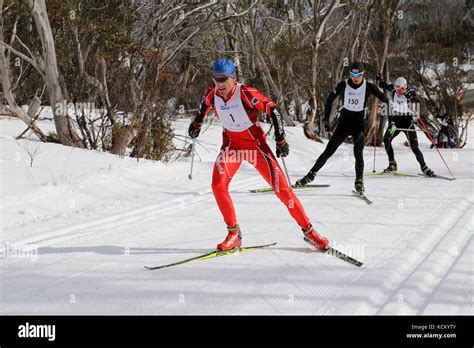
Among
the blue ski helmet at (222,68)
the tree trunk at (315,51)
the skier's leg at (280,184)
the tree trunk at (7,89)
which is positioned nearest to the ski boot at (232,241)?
the skier's leg at (280,184)

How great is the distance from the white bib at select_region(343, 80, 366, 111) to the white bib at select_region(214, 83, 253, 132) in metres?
3.34

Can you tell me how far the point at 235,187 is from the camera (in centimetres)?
840

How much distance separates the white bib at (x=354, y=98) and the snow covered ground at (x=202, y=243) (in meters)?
1.30

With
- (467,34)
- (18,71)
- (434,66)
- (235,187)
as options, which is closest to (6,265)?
(235,187)

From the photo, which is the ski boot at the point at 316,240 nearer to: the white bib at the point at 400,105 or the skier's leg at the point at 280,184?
the skier's leg at the point at 280,184

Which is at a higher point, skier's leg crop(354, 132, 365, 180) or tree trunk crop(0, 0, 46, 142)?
tree trunk crop(0, 0, 46, 142)

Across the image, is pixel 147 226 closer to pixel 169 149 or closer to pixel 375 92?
pixel 375 92

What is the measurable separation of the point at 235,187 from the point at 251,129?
354cm

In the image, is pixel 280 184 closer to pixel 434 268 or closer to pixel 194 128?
pixel 194 128

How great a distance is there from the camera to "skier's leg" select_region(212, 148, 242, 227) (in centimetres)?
475

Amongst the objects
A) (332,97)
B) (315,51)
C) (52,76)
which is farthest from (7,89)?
(315,51)

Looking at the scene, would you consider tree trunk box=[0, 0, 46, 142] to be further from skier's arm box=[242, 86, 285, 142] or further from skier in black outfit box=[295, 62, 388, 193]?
skier's arm box=[242, 86, 285, 142]

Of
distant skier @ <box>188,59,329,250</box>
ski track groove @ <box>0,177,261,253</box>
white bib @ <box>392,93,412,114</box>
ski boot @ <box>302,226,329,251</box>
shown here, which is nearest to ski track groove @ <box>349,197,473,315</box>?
ski boot @ <box>302,226,329,251</box>

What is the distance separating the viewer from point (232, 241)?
4.81m
